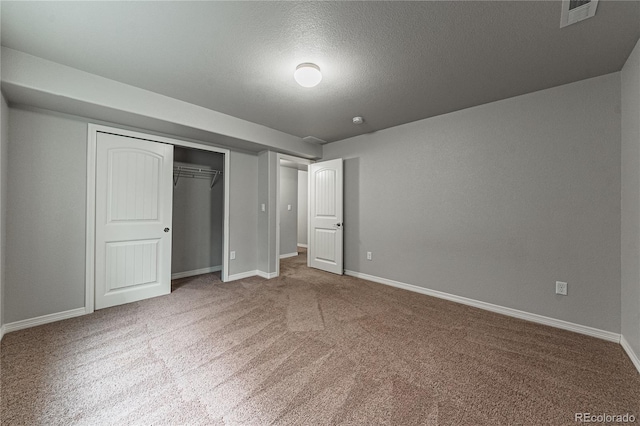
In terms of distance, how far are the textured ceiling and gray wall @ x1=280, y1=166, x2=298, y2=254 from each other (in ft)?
11.3

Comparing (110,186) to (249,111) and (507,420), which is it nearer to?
(249,111)

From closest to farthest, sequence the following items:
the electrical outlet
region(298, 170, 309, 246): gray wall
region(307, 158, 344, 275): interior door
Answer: the electrical outlet
region(307, 158, 344, 275): interior door
region(298, 170, 309, 246): gray wall

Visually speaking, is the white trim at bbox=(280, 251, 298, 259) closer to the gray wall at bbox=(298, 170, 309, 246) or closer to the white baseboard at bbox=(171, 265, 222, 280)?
the gray wall at bbox=(298, 170, 309, 246)

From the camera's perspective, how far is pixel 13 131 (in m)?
2.27

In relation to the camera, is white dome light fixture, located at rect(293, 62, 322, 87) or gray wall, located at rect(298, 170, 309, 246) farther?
gray wall, located at rect(298, 170, 309, 246)

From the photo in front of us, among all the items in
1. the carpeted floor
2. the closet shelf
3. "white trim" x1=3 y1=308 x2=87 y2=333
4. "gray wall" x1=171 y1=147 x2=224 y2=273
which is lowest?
the carpeted floor

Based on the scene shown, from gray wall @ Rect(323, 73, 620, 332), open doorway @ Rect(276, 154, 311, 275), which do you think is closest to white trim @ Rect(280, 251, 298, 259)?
open doorway @ Rect(276, 154, 311, 275)

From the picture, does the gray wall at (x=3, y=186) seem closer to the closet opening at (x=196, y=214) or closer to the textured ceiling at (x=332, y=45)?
the textured ceiling at (x=332, y=45)

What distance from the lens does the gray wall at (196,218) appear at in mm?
4074

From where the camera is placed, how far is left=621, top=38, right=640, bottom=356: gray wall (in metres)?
1.83

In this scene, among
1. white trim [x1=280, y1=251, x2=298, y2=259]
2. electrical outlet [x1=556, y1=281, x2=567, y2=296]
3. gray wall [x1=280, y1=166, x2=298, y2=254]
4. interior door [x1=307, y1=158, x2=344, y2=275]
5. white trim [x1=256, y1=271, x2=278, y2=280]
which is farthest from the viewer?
gray wall [x1=280, y1=166, x2=298, y2=254]

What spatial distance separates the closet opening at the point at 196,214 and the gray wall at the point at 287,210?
170 cm

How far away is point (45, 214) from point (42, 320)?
1050mm

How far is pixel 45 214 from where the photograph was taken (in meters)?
2.42
